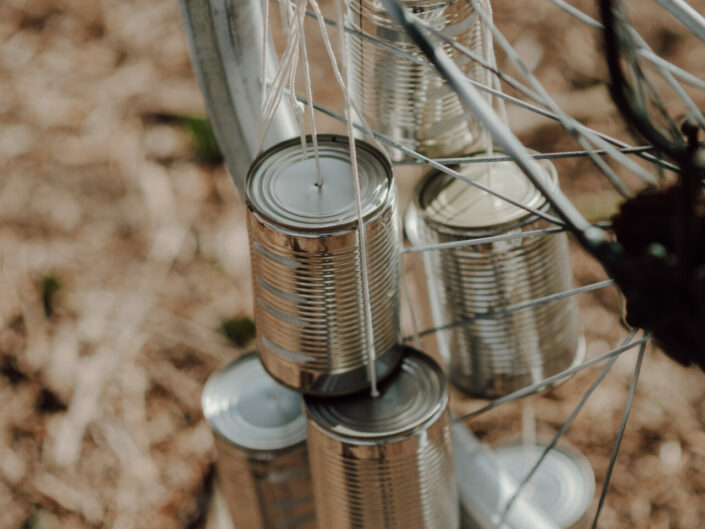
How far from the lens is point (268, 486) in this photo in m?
0.92

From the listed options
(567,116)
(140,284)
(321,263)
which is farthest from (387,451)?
(140,284)

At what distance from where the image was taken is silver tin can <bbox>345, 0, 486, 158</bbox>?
71 cm

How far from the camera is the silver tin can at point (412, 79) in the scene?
71 centimetres

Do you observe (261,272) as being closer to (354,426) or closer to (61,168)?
(354,426)

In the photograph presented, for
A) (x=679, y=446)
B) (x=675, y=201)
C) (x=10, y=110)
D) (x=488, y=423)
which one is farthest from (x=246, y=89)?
(x=10, y=110)

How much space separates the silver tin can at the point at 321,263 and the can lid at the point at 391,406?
0.07 feet

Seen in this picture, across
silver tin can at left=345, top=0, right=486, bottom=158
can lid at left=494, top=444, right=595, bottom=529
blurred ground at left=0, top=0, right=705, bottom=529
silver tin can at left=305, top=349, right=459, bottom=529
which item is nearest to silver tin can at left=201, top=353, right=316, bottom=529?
silver tin can at left=305, top=349, right=459, bottom=529

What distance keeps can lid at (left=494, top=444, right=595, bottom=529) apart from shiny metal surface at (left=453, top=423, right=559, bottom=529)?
32 cm

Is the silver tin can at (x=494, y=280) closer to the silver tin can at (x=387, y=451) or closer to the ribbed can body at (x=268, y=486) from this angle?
the silver tin can at (x=387, y=451)

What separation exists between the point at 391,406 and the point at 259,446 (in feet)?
0.66

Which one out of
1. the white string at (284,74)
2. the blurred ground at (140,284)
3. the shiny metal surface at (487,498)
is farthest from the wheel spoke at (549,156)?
the shiny metal surface at (487,498)

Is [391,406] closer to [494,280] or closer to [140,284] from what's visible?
[494,280]

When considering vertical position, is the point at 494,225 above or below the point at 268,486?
above

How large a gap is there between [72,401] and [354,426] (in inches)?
37.4
